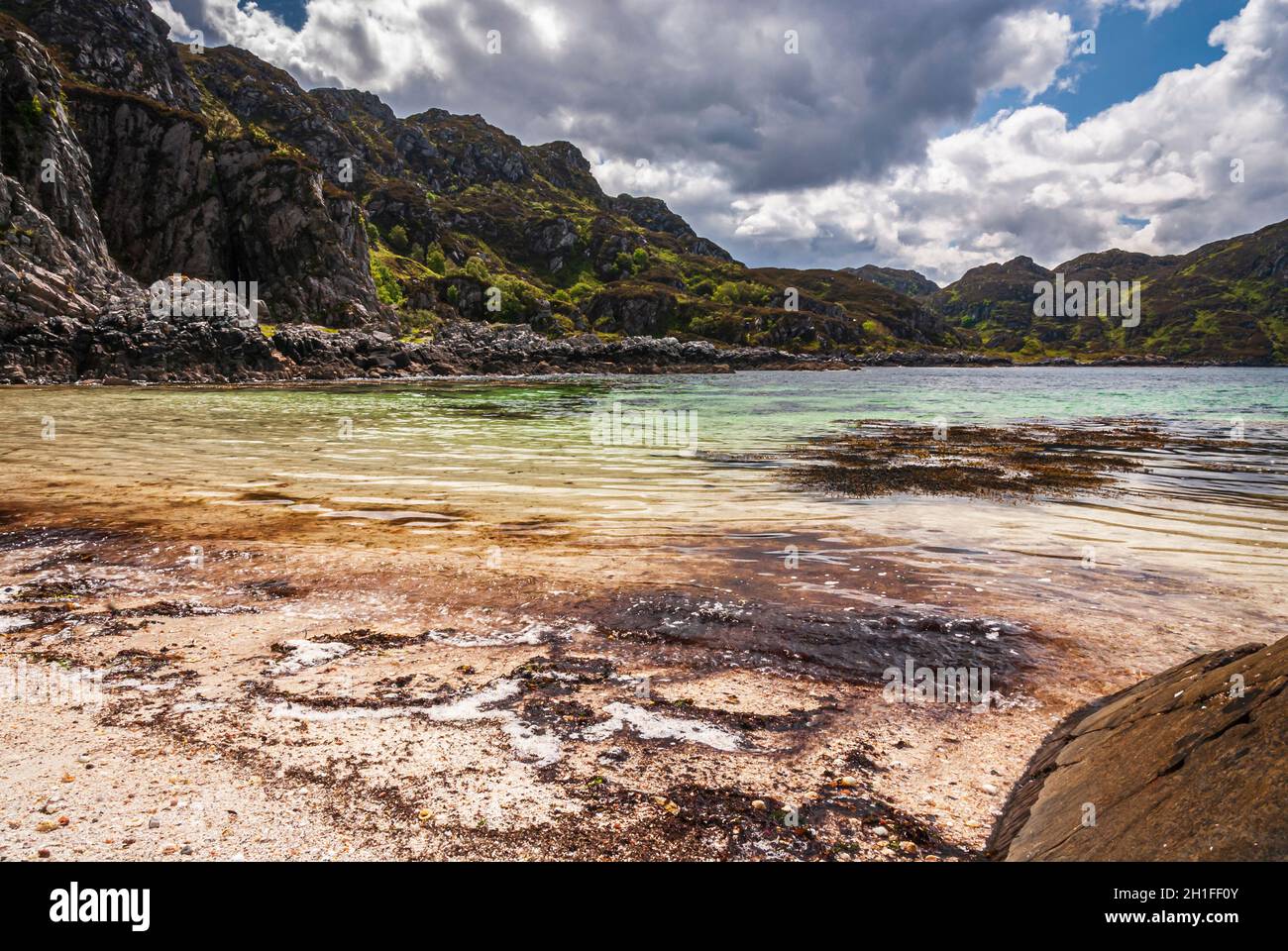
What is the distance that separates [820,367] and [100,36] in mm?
163113

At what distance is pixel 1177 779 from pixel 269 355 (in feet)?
277

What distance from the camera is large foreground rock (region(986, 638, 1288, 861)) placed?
2770mm

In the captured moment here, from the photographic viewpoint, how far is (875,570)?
9.35m

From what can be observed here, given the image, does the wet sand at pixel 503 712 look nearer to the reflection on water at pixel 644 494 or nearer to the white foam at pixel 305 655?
the white foam at pixel 305 655

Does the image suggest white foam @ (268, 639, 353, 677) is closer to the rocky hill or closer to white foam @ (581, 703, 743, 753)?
white foam @ (581, 703, 743, 753)

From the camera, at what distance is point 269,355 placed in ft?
239

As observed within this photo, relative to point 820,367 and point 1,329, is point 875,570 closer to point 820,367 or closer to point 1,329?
point 1,329

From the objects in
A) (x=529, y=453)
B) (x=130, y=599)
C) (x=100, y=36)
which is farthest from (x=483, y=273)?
(x=130, y=599)

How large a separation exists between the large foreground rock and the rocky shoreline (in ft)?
255

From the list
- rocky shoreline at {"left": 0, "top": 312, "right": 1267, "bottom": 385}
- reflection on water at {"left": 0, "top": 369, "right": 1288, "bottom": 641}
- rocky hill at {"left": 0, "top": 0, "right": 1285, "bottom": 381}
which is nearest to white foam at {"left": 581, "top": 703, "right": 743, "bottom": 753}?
reflection on water at {"left": 0, "top": 369, "right": 1288, "bottom": 641}

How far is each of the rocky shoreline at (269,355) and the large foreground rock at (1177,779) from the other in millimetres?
77807

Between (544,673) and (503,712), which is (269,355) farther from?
(503,712)

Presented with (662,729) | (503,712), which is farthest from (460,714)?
(662,729)

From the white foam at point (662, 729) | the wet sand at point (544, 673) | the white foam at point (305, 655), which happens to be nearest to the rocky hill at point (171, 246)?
the wet sand at point (544, 673)
